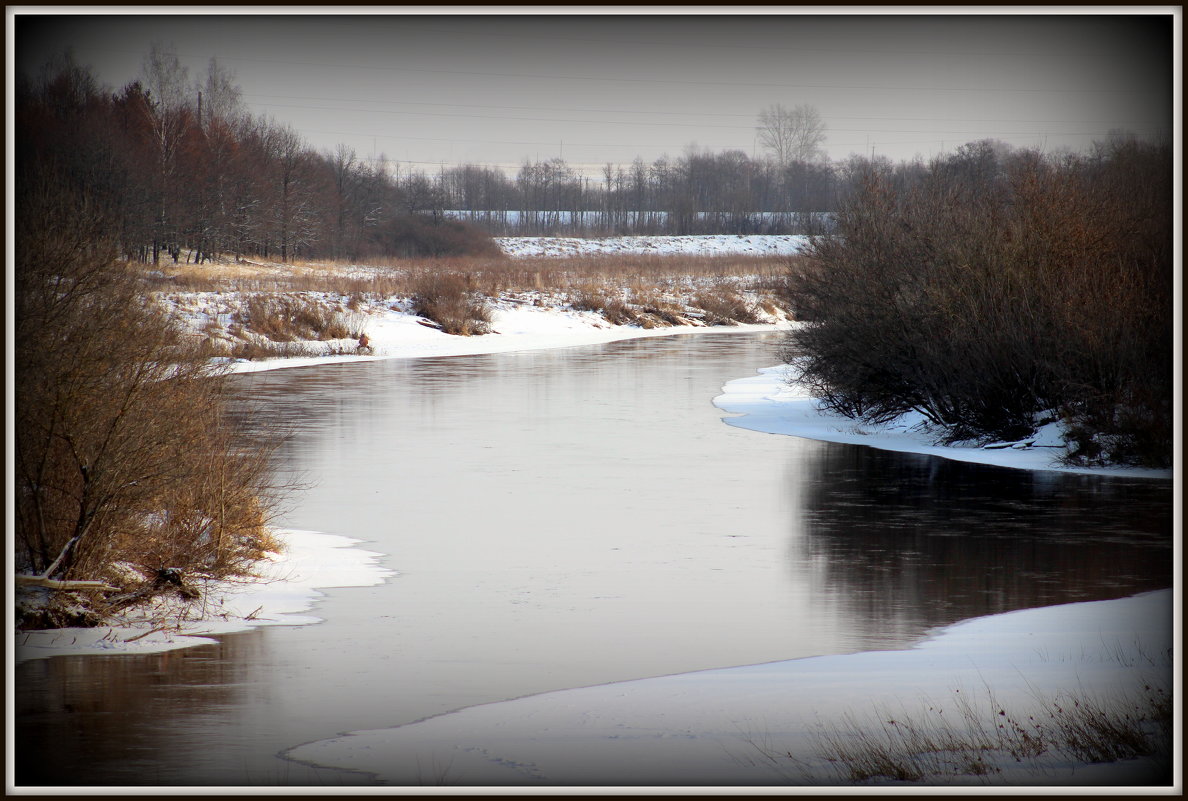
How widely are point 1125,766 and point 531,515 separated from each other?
9.25m

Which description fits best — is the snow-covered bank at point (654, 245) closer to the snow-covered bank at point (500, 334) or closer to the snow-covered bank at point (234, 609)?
the snow-covered bank at point (500, 334)

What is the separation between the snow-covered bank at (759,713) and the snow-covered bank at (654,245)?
88319 millimetres

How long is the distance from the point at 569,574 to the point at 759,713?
4331 millimetres

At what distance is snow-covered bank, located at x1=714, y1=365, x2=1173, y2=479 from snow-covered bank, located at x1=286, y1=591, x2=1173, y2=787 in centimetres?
964

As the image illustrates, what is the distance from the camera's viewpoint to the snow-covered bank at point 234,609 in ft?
29.4

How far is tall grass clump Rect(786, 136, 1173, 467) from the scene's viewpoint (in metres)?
18.0

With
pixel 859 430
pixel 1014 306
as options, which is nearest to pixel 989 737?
pixel 1014 306

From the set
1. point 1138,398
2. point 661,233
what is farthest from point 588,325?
point 661,233

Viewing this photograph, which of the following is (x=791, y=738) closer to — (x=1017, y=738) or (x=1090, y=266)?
(x=1017, y=738)

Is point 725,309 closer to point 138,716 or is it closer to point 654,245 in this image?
point 654,245

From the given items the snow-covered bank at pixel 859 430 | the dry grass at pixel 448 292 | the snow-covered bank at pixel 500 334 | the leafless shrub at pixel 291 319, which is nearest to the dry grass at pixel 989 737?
the snow-covered bank at pixel 859 430

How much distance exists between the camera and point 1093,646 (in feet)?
29.4

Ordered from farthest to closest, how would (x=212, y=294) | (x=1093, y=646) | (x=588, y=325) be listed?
(x=588, y=325), (x=212, y=294), (x=1093, y=646)

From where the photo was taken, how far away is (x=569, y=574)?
11758mm
